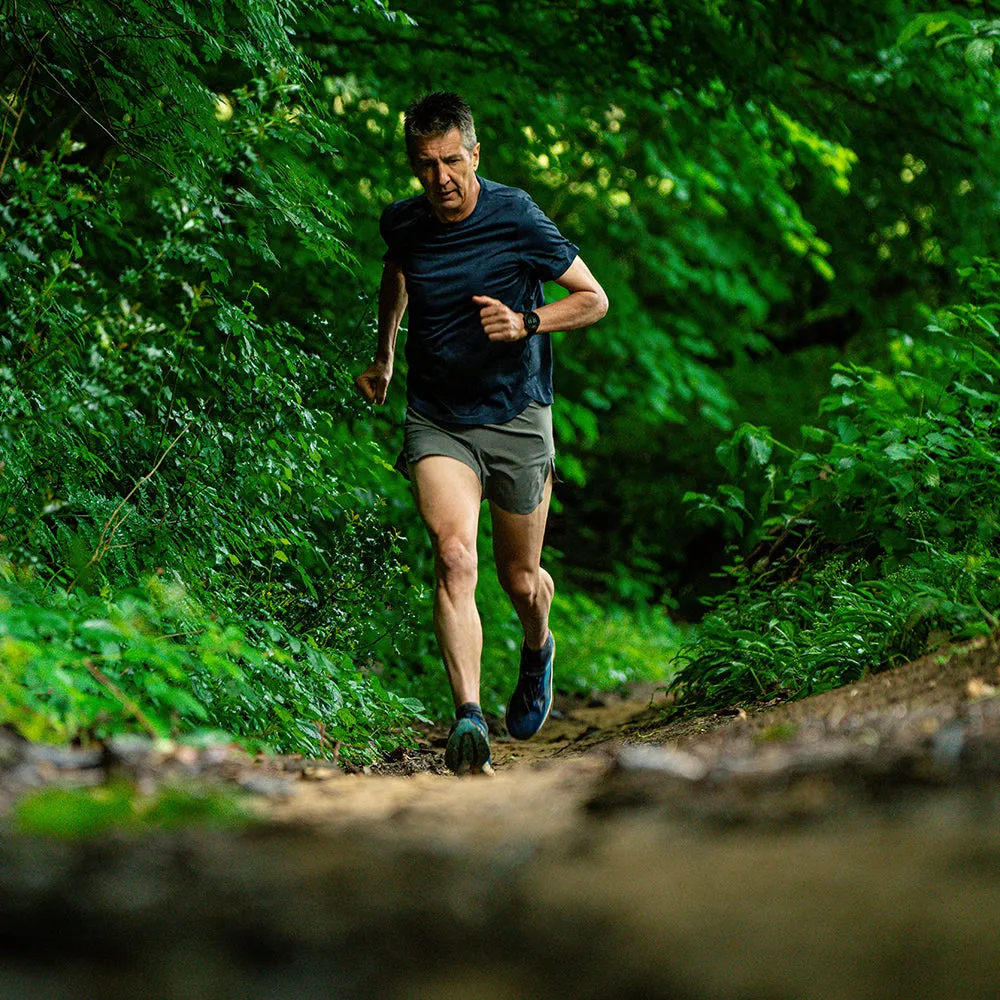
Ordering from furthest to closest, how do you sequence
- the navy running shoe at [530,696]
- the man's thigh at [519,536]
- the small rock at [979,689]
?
1. the navy running shoe at [530,696]
2. the man's thigh at [519,536]
3. the small rock at [979,689]

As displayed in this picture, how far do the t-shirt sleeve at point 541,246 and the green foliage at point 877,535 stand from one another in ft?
4.65

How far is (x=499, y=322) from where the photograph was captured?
162 inches

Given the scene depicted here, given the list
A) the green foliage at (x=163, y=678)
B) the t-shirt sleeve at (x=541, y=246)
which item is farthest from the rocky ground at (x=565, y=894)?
the t-shirt sleeve at (x=541, y=246)

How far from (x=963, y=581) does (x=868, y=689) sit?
842mm

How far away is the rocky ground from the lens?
135 cm

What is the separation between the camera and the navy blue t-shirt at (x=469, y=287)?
172 inches

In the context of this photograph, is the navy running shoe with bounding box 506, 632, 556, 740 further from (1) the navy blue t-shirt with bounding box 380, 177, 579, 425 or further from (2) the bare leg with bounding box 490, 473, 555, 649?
(1) the navy blue t-shirt with bounding box 380, 177, 579, 425

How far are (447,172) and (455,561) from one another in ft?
4.61

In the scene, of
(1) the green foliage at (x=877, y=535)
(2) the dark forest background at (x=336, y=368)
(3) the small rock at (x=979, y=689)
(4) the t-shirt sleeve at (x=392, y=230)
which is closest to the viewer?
(3) the small rock at (x=979, y=689)

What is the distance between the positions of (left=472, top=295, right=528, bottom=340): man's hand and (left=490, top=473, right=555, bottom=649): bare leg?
2.51 ft

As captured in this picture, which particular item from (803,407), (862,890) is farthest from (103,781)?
(803,407)

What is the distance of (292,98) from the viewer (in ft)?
15.1

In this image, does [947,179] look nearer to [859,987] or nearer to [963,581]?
[963,581]

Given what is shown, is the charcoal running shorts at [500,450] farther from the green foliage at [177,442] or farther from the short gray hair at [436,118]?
the short gray hair at [436,118]
